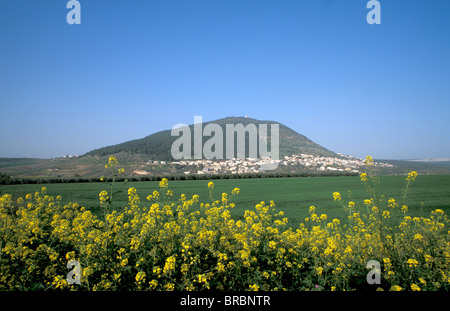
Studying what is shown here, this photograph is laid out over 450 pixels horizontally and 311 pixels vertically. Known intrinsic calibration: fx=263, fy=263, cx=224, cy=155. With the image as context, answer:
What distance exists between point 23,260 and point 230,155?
112 meters

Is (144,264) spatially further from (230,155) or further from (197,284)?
(230,155)

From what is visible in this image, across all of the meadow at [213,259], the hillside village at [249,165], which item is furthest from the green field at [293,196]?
the hillside village at [249,165]

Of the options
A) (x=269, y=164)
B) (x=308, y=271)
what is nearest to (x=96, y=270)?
(x=308, y=271)

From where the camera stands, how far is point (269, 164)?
107938 millimetres

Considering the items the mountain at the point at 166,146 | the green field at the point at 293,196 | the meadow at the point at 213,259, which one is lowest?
the green field at the point at 293,196

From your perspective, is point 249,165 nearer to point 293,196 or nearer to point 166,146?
point 166,146

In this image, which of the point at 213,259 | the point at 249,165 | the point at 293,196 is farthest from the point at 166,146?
the point at 213,259

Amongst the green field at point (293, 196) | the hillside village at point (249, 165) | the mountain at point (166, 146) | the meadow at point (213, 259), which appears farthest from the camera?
the mountain at point (166, 146)

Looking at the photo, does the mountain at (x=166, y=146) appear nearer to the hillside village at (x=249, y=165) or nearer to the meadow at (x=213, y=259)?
the hillside village at (x=249, y=165)

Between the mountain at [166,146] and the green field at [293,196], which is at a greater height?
the mountain at [166,146]

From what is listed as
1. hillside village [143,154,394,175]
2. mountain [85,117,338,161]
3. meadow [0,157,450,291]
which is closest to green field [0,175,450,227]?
meadow [0,157,450,291]

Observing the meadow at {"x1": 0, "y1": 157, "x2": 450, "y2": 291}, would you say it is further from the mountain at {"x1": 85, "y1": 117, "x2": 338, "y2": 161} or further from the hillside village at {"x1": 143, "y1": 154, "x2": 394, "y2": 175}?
the mountain at {"x1": 85, "y1": 117, "x2": 338, "y2": 161}

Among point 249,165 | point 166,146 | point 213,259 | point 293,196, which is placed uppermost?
point 166,146

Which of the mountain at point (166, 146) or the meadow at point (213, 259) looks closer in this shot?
the meadow at point (213, 259)
